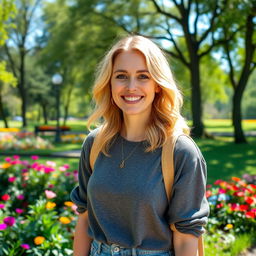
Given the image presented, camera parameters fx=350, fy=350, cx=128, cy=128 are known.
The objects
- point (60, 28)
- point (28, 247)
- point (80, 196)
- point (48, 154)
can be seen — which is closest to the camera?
point (80, 196)

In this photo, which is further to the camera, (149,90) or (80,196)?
(80,196)

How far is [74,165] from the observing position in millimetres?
9500

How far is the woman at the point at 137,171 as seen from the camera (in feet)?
5.40

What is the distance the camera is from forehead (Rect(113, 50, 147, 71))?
182cm

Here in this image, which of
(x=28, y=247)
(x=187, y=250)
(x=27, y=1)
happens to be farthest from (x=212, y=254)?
(x=27, y=1)

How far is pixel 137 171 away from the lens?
5.63 ft

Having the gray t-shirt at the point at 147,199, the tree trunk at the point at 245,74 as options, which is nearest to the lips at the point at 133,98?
the gray t-shirt at the point at 147,199

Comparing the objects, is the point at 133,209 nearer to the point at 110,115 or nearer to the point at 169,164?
the point at 169,164

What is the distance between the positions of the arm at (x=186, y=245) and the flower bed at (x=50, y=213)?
1.58m

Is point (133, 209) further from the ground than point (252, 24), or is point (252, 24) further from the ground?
point (252, 24)

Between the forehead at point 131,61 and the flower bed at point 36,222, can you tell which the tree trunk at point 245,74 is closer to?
the flower bed at point 36,222

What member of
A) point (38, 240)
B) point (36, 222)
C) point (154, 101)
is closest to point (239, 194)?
point (36, 222)

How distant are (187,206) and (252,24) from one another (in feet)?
50.6

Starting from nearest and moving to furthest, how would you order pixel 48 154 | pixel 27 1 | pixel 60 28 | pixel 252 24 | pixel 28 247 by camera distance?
1. pixel 28 247
2. pixel 48 154
3. pixel 252 24
4. pixel 60 28
5. pixel 27 1
